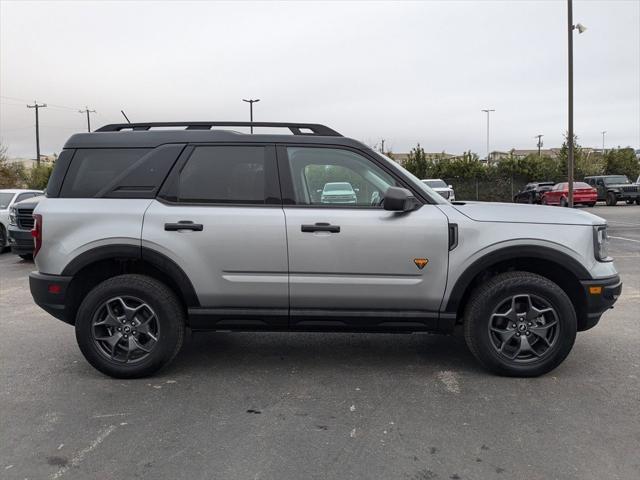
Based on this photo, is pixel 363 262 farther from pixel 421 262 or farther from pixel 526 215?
pixel 526 215

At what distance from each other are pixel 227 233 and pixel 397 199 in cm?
129

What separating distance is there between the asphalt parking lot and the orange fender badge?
893 mm

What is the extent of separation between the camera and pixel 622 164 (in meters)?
46.3

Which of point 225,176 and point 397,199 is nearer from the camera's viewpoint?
point 397,199

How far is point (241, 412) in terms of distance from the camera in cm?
377

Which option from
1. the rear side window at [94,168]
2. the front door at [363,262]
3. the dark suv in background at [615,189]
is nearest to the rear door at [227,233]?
the front door at [363,262]

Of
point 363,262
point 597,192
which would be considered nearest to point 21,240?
point 363,262

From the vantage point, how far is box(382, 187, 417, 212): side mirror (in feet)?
A: 13.5

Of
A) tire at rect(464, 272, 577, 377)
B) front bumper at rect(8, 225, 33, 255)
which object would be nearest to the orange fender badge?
tire at rect(464, 272, 577, 377)

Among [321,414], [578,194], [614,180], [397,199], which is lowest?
[321,414]

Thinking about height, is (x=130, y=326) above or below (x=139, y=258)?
below

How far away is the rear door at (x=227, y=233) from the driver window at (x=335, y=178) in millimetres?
196

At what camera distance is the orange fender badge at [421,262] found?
421 centimetres

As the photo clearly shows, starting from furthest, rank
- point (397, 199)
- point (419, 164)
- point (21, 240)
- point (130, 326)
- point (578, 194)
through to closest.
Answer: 1. point (419, 164)
2. point (578, 194)
3. point (21, 240)
4. point (130, 326)
5. point (397, 199)
